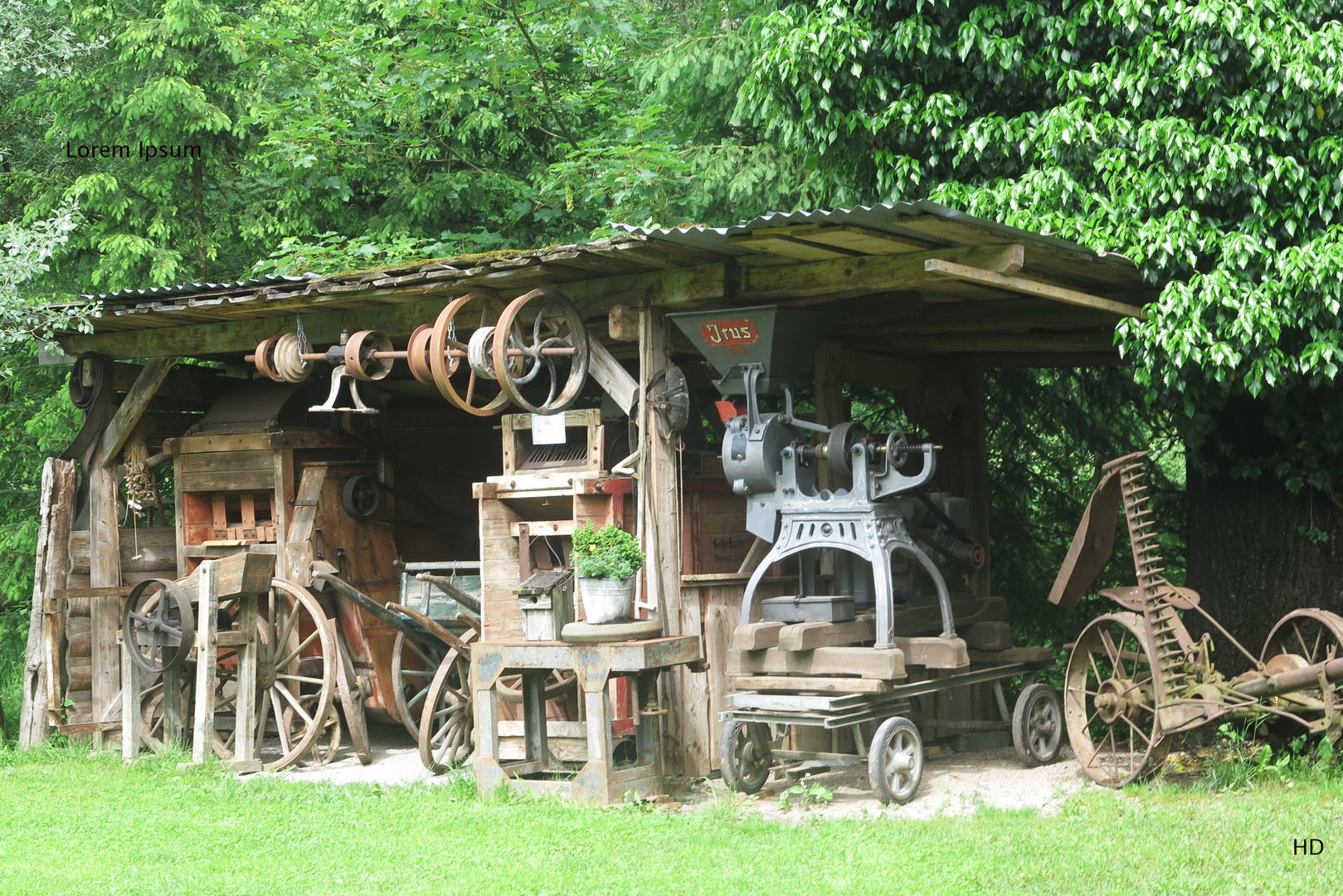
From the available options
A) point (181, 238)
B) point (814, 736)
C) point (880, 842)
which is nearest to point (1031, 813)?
point (880, 842)

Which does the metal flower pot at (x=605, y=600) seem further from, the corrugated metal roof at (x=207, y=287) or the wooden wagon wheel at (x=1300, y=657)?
the wooden wagon wheel at (x=1300, y=657)

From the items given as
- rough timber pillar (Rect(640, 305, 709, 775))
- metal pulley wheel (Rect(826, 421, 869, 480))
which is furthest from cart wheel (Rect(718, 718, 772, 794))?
metal pulley wheel (Rect(826, 421, 869, 480))

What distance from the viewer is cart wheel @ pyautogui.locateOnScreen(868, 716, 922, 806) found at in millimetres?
6289

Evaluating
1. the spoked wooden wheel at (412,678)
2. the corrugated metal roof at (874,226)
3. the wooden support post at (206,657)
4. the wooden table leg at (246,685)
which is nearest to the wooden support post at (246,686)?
the wooden table leg at (246,685)

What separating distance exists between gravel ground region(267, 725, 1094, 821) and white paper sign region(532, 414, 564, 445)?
6.21 feet

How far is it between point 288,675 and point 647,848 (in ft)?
Result: 11.8

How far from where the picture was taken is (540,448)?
7.80m

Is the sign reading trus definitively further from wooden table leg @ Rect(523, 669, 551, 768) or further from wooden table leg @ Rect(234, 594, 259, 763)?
wooden table leg @ Rect(234, 594, 259, 763)

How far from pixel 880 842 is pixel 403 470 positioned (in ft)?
16.5

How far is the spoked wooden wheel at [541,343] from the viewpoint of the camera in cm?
670

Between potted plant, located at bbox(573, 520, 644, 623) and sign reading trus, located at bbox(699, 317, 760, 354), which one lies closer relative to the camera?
potted plant, located at bbox(573, 520, 644, 623)

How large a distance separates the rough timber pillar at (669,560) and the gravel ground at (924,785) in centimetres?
23

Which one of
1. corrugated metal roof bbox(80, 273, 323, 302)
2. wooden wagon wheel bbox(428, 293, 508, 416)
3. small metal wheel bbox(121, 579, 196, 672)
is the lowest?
small metal wheel bbox(121, 579, 196, 672)

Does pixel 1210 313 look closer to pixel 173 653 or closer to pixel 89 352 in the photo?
pixel 173 653
